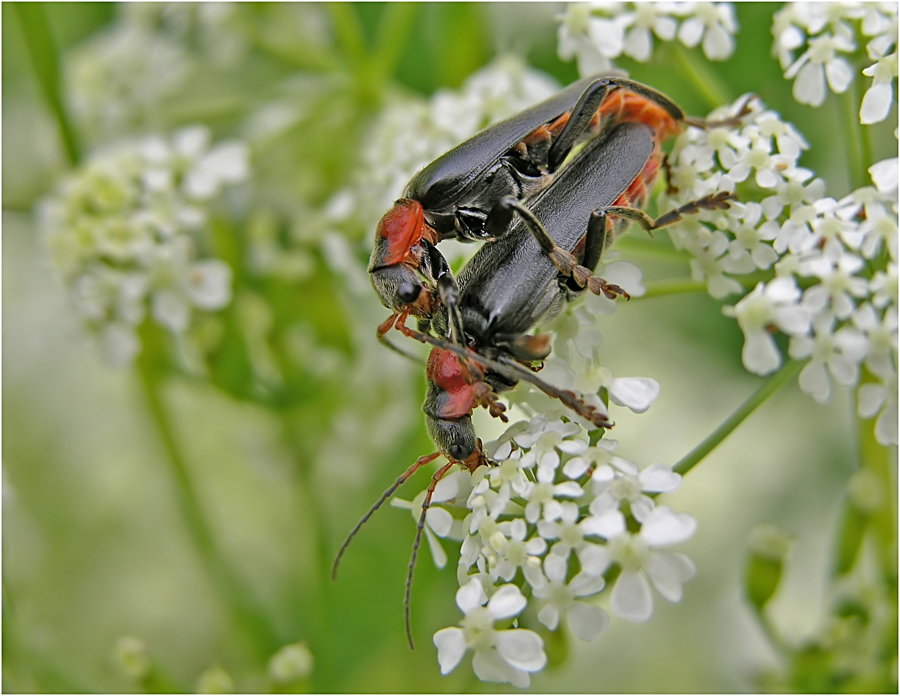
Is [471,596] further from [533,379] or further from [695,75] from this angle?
[695,75]

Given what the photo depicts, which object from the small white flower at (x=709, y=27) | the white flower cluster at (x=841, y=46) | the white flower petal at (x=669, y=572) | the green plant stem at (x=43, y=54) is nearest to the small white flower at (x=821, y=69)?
the white flower cluster at (x=841, y=46)

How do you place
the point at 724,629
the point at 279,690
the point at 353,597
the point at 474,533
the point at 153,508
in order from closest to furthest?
the point at 474,533 → the point at 279,690 → the point at 353,597 → the point at 724,629 → the point at 153,508

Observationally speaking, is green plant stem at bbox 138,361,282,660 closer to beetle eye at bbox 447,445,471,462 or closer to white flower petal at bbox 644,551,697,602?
beetle eye at bbox 447,445,471,462

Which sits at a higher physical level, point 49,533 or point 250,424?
point 250,424

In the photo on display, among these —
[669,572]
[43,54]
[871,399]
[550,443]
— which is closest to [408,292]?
[550,443]

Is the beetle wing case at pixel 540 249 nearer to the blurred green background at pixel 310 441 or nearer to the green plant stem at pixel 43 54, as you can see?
the blurred green background at pixel 310 441

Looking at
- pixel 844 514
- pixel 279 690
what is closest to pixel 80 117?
pixel 279 690

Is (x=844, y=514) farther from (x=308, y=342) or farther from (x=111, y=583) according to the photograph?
(x=111, y=583)
